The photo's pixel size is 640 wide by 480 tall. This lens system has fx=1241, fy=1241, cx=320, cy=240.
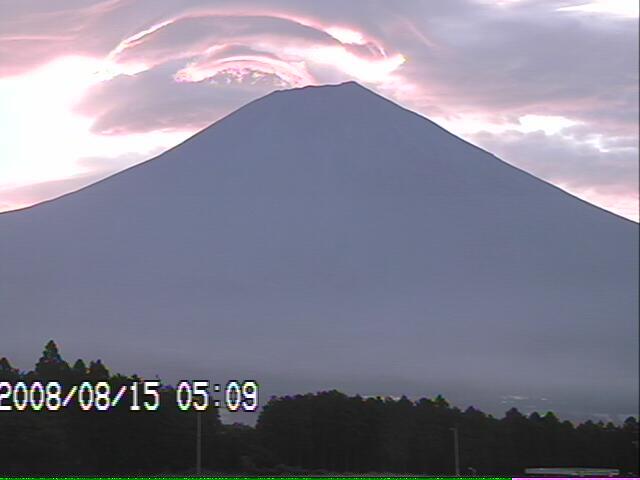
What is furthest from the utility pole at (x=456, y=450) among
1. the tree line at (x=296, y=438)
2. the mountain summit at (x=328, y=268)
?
the mountain summit at (x=328, y=268)

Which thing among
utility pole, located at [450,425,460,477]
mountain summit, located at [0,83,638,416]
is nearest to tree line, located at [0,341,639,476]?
utility pole, located at [450,425,460,477]

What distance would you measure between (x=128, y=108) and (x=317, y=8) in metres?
4.35

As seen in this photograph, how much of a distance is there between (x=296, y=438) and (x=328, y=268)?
9.08 meters

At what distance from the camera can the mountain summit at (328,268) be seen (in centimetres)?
2577

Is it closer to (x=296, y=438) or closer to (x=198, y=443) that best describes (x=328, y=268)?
(x=296, y=438)

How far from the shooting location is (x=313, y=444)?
19.3 meters

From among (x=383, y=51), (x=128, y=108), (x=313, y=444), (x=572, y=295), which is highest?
(x=383, y=51)

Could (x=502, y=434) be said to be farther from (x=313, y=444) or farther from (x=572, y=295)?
(x=572, y=295)

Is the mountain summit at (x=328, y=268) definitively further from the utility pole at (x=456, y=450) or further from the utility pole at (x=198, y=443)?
the utility pole at (x=198, y=443)

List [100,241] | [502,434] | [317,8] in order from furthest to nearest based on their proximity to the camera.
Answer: [100,241]
[317,8]
[502,434]

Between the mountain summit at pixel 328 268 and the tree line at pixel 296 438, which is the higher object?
the mountain summit at pixel 328 268

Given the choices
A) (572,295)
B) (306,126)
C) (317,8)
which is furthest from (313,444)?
(572,295)

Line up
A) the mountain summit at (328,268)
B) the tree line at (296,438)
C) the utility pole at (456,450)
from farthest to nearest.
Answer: the mountain summit at (328,268), the utility pole at (456,450), the tree line at (296,438)

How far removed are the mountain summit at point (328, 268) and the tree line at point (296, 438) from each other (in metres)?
2.70
